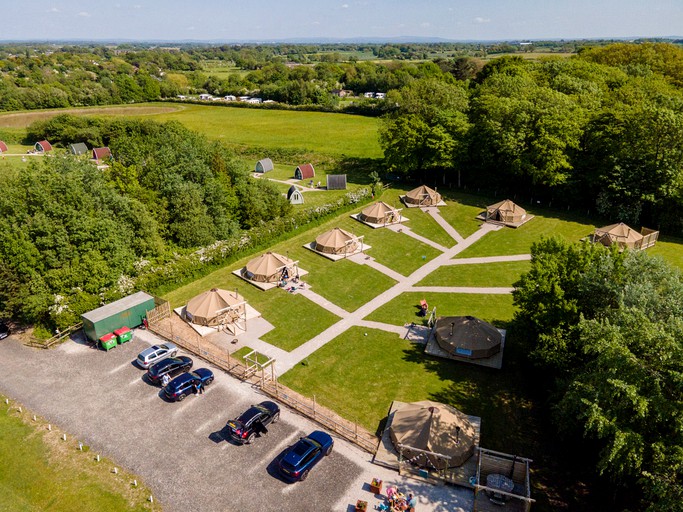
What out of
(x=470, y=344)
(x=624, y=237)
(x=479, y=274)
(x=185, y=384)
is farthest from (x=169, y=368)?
(x=624, y=237)

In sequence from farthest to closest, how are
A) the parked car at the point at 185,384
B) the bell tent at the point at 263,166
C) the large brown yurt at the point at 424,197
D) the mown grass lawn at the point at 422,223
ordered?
the bell tent at the point at 263,166 < the large brown yurt at the point at 424,197 < the mown grass lawn at the point at 422,223 < the parked car at the point at 185,384

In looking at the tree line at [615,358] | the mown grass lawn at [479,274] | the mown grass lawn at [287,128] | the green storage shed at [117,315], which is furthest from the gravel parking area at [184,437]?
the mown grass lawn at [287,128]

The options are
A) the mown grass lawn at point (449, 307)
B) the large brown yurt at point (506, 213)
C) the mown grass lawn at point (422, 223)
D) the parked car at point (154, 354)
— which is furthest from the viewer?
the large brown yurt at point (506, 213)

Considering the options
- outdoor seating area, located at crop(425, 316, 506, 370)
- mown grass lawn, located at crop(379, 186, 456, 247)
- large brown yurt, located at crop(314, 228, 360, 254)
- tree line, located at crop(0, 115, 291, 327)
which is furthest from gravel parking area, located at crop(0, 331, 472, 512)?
mown grass lawn, located at crop(379, 186, 456, 247)

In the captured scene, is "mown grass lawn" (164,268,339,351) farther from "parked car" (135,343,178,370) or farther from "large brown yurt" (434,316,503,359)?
"large brown yurt" (434,316,503,359)

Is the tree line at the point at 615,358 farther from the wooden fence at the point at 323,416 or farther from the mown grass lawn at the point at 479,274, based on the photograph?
the mown grass lawn at the point at 479,274

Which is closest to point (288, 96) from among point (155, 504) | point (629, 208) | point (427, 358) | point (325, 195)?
point (325, 195)

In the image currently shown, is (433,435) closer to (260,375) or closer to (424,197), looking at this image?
(260,375)

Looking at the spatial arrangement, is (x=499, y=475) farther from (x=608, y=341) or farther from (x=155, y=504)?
(x=155, y=504)
